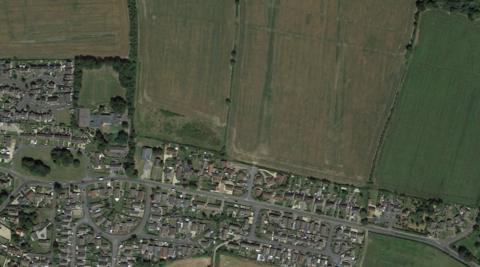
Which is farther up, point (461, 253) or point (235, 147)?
point (235, 147)

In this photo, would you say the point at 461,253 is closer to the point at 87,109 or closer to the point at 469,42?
the point at 469,42

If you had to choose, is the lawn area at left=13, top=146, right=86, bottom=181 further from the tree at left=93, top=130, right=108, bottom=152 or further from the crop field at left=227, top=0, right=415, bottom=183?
Result: the crop field at left=227, top=0, right=415, bottom=183

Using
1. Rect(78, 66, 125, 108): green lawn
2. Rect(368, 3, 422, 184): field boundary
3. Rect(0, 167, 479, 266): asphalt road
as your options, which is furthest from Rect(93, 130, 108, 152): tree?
Rect(368, 3, 422, 184): field boundary

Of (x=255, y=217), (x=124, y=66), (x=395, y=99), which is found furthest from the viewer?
(x=255, y=217)

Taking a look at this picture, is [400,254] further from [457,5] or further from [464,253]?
[457,5]

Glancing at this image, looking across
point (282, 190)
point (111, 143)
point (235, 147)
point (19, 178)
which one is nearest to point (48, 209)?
point (19, 178)

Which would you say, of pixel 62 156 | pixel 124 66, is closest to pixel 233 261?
pixel 62 156
